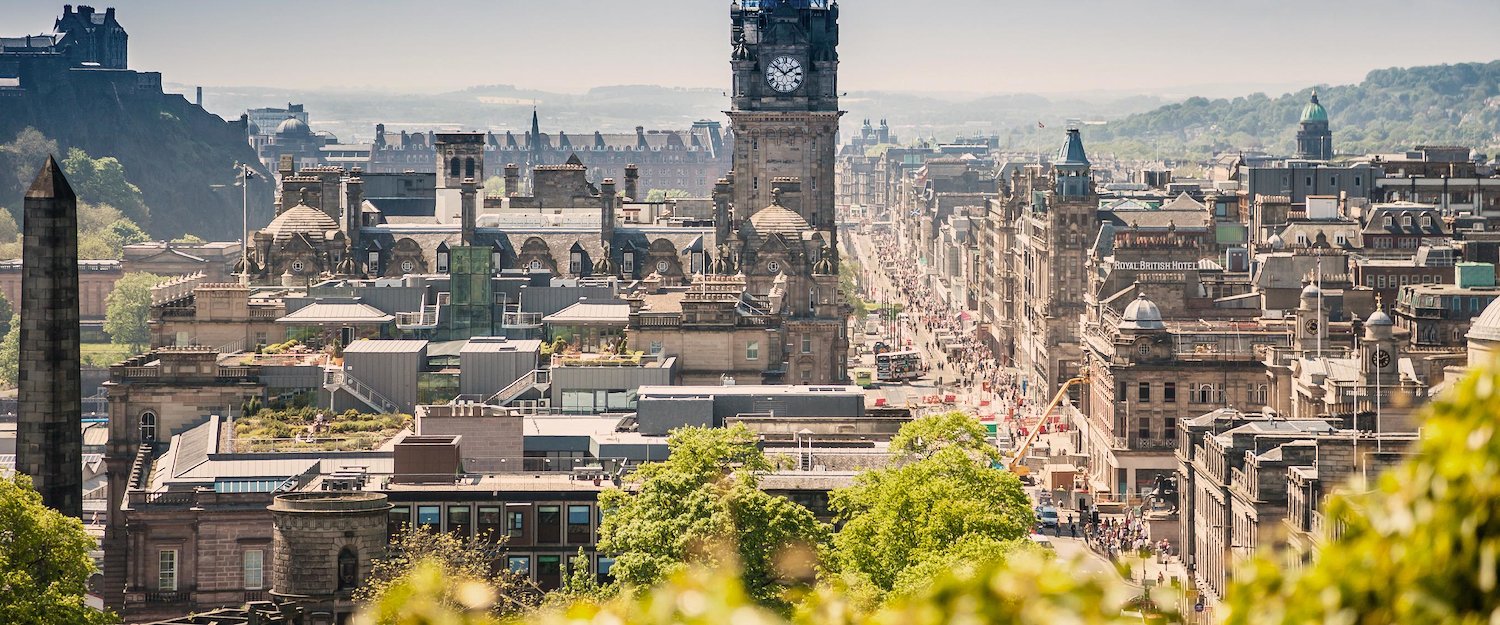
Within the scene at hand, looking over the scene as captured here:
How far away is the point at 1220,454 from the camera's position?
331ft

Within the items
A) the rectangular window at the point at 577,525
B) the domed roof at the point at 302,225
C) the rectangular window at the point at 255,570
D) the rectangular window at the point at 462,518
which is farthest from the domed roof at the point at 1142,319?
the rectangular window at the point at 255,570

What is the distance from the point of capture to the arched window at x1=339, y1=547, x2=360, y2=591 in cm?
7056

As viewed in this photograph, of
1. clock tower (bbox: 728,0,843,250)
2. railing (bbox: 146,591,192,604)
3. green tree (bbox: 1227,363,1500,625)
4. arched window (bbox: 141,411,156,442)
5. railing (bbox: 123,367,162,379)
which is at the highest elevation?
clock tower (bbox: 728,0,843,250)

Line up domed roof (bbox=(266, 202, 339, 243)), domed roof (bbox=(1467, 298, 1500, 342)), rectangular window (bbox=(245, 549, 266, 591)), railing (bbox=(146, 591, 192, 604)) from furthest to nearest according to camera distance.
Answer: domed roof (bbox=(266, 202, 339, 243))
domed roof (bbox=(1467, 298, 1500, 342))
railing (bbox=(146, 591, 192, 604))
rectangular window (bbox=(245, 549, 266, 591))

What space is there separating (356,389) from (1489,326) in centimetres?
5109

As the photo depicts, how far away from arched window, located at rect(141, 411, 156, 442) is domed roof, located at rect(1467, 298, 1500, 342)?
5798 cm

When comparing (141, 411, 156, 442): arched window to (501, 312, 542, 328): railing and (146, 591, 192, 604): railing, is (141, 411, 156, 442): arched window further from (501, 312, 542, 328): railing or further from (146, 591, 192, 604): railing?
(501, 312, 542, 328): railing

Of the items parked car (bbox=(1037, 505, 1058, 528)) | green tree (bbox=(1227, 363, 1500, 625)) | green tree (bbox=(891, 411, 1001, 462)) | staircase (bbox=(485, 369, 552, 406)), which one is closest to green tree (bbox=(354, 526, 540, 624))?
green tree (bbox=(891, 411, 1001, 462))

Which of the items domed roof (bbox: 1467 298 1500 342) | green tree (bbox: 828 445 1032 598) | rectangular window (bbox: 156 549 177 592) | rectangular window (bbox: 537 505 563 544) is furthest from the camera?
domed roof (bbox: 1467 298 1500 342)

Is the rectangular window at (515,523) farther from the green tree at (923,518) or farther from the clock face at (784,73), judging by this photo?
the clock face at (784,73)

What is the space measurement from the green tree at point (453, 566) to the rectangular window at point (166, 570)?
31.8 feet

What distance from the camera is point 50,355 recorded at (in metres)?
80.4

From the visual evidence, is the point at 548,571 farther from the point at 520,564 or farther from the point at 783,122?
the point at 783,122

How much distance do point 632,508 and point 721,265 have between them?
8392 centimetres
